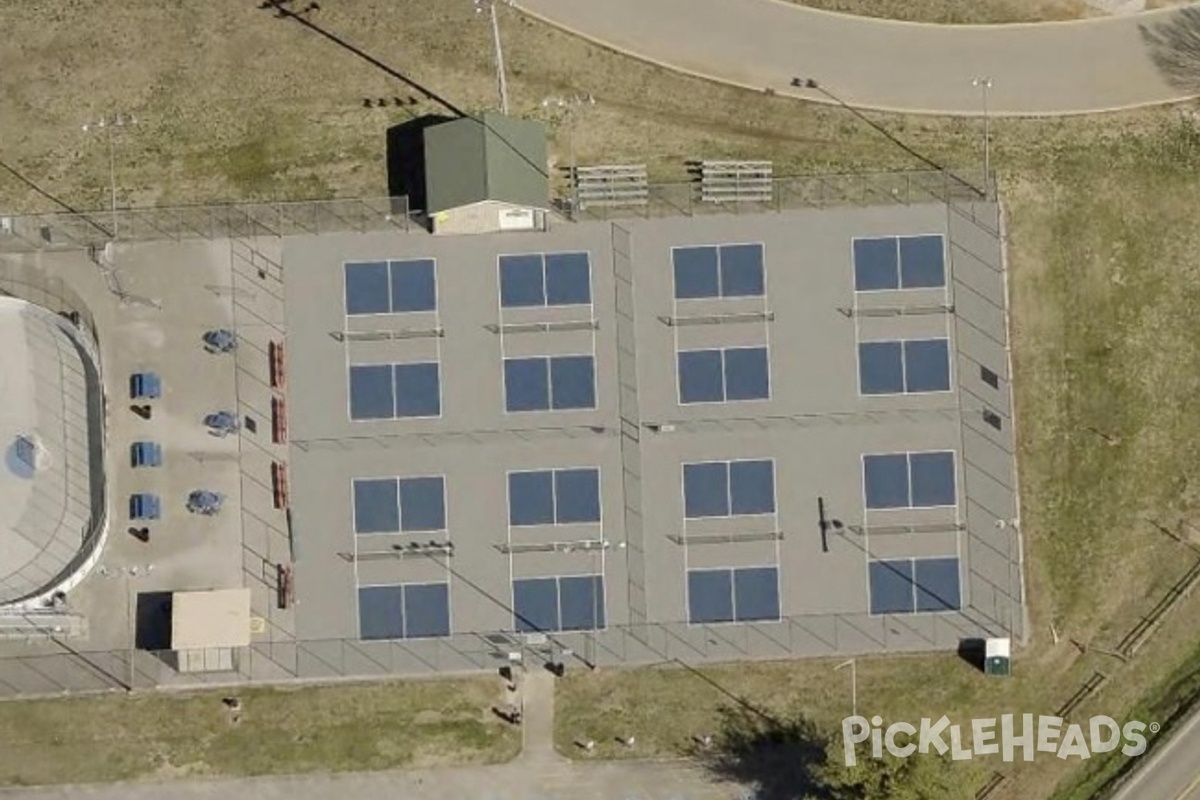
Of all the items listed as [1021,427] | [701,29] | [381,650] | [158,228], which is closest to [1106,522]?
[1021,427]

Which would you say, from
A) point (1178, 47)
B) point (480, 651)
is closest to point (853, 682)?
point (480, 651)

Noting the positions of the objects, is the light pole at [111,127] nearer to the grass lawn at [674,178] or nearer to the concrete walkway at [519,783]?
the grass lawn at [674,178]

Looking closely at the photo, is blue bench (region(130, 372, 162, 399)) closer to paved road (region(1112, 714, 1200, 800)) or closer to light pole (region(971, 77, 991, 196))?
light pole (region(971, 77, 991, 196))

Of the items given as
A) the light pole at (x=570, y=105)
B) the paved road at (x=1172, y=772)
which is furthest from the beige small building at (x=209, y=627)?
the paved road at (x=1172, y=772)

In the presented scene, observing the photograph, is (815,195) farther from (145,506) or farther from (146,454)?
(145,506)

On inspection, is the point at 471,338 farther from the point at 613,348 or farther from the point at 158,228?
the point at 158,228
